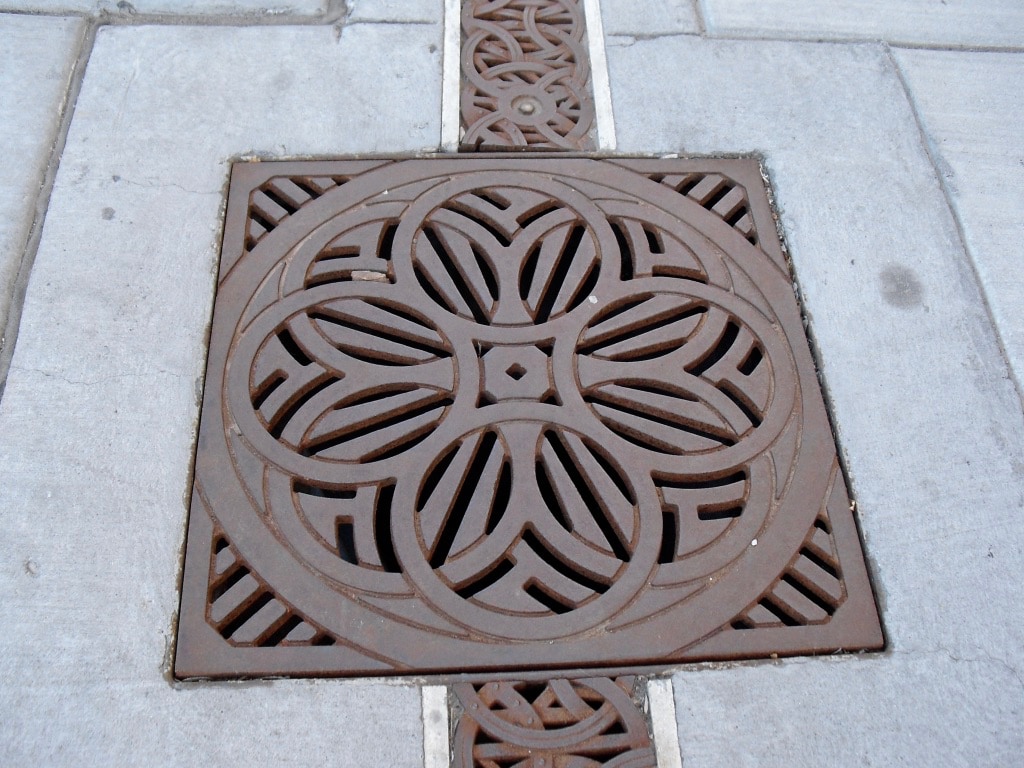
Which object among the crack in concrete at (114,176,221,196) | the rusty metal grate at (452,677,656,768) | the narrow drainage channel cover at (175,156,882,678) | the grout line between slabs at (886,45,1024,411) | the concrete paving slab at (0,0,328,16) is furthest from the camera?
the concrete paving slab at (0,0,328,16)

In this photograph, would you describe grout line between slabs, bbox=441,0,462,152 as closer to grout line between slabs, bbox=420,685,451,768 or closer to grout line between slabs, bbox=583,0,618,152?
grout line between slabs, bbox=583,0,618,152

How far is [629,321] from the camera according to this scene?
1701mm

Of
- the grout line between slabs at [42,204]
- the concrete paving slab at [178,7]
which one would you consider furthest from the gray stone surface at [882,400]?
the grout line between slabs at [42,204]

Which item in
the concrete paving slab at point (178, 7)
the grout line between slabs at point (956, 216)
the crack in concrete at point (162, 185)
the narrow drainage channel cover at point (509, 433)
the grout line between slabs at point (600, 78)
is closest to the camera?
the narrow drainage channel cover at point (509, 433)

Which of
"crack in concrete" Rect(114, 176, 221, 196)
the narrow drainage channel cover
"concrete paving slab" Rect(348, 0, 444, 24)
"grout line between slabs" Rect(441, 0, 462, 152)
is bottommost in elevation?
the narrow drainage channel cover

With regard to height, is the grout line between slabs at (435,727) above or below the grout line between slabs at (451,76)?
below

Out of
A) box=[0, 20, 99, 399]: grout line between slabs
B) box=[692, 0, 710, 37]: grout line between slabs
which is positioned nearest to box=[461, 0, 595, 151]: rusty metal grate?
box=[692, 0, 710, 37]: grout line between slabs

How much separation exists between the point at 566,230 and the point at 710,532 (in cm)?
68

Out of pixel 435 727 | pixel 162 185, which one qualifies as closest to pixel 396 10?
pixel 162 185

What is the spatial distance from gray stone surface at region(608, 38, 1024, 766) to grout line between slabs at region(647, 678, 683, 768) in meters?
0.02

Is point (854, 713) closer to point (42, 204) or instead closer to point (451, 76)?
point (451, 76)

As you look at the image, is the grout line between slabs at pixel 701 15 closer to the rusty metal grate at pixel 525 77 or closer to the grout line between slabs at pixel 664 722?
the rusty metal grate at pixel 525 77

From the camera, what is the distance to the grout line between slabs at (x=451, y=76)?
6.35ft

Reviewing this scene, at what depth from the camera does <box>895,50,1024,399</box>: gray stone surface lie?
1831mm
